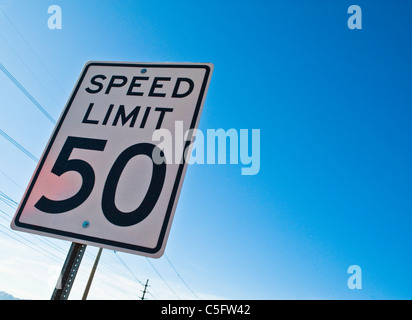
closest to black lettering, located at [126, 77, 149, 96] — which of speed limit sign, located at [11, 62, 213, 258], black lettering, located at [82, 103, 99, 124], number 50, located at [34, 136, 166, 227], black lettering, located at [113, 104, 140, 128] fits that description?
speed limit sign, located at [11, 62, 213, 258]

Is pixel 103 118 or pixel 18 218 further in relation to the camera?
pixel 103 118

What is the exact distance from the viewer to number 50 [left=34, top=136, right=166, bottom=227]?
1.17 metres

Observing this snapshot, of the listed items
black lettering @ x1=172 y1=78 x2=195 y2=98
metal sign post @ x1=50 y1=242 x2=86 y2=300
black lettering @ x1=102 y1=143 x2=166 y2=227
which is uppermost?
black lettering @ x1=172 y1=78 x2=195 y2=98

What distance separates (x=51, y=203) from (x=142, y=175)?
467 millimetres

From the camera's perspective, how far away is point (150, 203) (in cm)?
119

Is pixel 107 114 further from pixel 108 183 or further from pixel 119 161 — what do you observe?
pixel 108 183

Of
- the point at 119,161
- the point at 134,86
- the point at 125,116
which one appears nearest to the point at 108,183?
the point at 119,161

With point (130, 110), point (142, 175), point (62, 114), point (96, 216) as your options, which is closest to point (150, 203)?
point (142, 175)

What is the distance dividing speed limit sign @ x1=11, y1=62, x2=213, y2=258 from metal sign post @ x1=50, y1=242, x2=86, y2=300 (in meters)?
0.09

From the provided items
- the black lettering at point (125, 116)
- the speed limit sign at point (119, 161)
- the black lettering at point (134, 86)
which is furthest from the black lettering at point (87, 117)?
the black lettering at point (134, 86)

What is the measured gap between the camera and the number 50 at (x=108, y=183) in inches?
46.2

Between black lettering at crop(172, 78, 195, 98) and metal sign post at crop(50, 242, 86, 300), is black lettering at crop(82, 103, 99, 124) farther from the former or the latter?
metal sign post at crop(50, 242, 86, 300)
